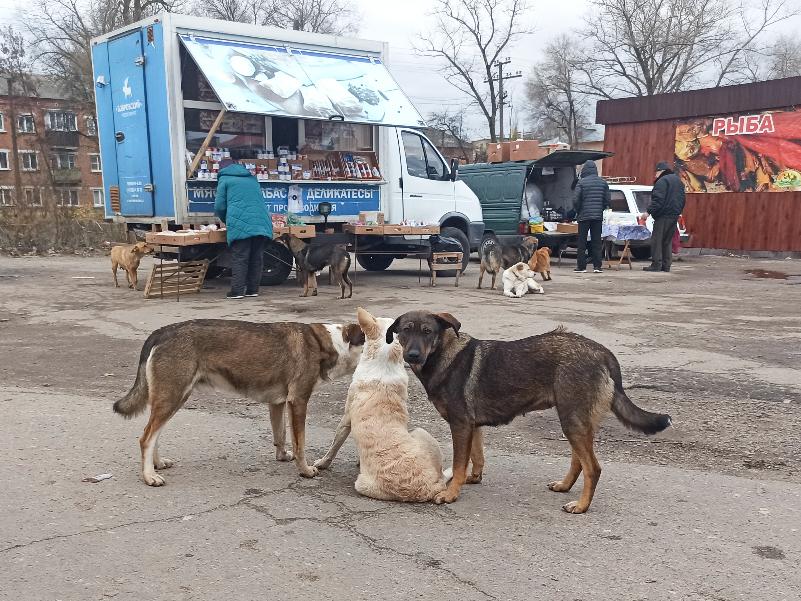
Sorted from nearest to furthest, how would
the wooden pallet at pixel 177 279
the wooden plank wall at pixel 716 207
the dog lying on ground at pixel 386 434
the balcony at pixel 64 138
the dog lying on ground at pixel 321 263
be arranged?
the dog lying on ground at pixel 386 434 → the wooden pallet at pixel 177 279 → the dog lying on ground at pixel 321 263 → the wooden plank wall at pixel 716 207 → the balcony at pixel 64 138

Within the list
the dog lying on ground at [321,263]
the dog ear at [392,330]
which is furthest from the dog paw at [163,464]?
the dog lying on ground at [321,263]

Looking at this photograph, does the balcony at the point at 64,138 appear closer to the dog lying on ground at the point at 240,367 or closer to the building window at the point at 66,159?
the building window at the point at 66,159

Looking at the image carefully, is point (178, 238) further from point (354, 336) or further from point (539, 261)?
point (354, 336)

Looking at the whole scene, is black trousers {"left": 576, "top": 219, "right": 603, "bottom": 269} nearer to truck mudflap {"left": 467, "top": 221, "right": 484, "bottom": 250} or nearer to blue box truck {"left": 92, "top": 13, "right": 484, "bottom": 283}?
truck mudflap {"left": 467, "top": 221, "right": 484, "bottom": 250}

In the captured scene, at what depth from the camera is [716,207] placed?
71.7 ft

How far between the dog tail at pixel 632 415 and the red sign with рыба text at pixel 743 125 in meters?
19.8

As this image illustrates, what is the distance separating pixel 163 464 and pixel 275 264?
9.25m

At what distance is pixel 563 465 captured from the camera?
464cm

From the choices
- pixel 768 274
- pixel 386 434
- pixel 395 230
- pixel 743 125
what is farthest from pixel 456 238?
pixel 386 434

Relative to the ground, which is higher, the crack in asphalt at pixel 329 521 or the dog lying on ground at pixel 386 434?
the dog lying on ground at pixel 386 434

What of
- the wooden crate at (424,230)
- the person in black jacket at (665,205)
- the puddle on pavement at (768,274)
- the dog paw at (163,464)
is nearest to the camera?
the dog paw at (163,464)

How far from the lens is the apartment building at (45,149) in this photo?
75.1ft

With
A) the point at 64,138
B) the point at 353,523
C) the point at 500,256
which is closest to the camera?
the point at 353,523

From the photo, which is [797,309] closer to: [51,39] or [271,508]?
[271,508]
